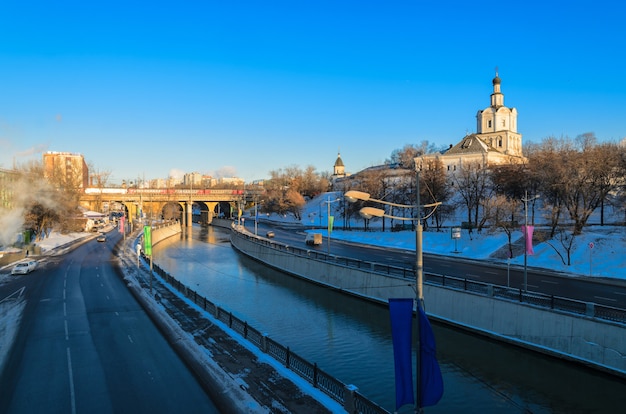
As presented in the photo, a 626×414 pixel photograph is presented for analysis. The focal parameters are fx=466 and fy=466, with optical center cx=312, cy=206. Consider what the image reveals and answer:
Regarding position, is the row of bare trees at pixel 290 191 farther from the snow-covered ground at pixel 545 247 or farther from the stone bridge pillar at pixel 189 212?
the snow-covered ground at pixel 545 247

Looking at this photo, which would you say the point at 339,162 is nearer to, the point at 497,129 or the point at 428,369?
the point at 497,129

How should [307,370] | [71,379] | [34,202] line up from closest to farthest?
1. [307,370]
2. [71,379]
3. [34,202]

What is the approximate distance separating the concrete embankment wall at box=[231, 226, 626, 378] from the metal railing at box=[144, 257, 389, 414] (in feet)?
40.3

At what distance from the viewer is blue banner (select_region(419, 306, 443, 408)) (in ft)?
36.0

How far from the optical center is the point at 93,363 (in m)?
18.5

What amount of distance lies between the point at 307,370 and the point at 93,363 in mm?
8705

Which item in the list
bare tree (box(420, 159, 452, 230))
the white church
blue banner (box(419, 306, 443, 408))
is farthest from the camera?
the white church

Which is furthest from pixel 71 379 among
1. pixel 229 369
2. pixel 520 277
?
pixel 520 277

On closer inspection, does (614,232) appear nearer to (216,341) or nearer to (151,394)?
(216,341)

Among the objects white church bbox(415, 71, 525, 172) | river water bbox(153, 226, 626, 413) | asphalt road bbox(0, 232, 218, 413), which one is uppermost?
white church bbox(415, 71, 525, 172)

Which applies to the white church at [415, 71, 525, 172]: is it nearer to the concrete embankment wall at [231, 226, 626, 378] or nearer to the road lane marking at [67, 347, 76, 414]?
the concrete embankment wall at [231, 226, 626, 378]

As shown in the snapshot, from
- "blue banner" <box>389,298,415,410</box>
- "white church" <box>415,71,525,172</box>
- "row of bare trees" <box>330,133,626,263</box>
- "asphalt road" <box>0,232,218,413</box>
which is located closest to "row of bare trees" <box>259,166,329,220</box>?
"white church" <box>415,71,525,172</box>

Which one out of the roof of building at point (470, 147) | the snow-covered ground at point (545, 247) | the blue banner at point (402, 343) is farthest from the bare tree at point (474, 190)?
the blue banner at point (402, 343)

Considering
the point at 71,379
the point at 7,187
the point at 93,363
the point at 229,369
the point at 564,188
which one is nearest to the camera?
the point at 71,379
